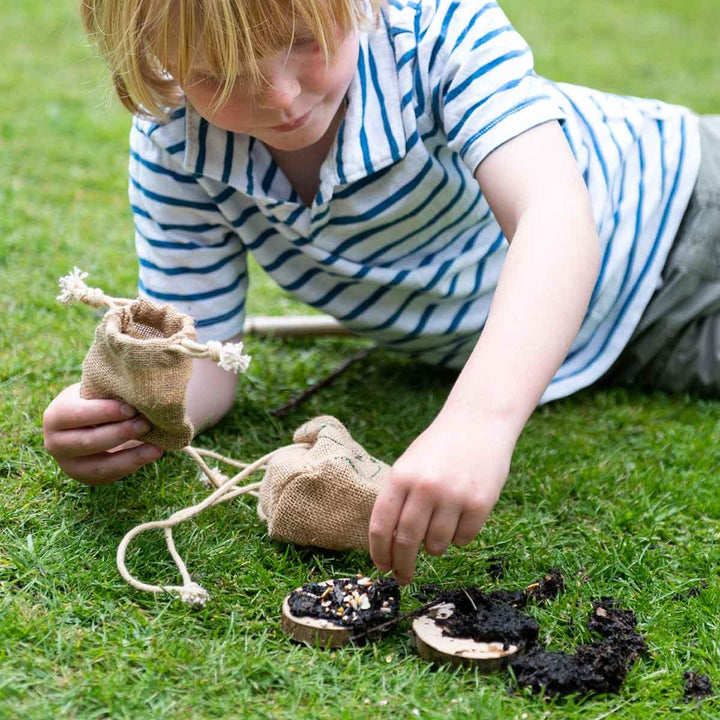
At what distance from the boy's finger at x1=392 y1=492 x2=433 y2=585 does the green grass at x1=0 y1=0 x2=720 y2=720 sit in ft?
0.43

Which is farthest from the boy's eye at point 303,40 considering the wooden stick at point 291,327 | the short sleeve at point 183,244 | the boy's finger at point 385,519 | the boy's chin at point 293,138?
the wooden stick at point 291,327

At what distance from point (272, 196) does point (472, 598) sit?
0.74m

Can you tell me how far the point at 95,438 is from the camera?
55.2 inches

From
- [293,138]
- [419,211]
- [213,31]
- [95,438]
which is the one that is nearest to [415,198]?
[419,211]

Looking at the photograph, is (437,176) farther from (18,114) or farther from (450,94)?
(18,114)

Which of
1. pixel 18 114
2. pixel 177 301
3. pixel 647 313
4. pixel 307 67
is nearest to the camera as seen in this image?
pixel 307 67

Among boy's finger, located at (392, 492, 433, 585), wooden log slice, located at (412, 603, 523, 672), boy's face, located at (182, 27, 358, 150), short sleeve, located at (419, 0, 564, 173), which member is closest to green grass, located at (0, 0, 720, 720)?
wooden log slice, located at (412, 603, 523, 672)

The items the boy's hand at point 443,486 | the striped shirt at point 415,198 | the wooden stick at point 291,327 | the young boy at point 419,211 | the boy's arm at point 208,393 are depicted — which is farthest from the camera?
the wooden stick at point 291,327

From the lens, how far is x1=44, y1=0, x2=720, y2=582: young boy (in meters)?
1.22

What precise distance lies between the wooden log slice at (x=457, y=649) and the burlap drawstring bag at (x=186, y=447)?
20 cm

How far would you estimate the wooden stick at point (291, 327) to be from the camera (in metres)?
2.27

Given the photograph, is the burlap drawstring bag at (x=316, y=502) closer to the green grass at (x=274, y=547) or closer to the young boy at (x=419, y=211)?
the green grass at (x=274, y=547)

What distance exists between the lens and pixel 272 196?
1.67 m

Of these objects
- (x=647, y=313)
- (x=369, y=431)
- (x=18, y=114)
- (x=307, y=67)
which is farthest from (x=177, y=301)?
(x=18, y=114)
